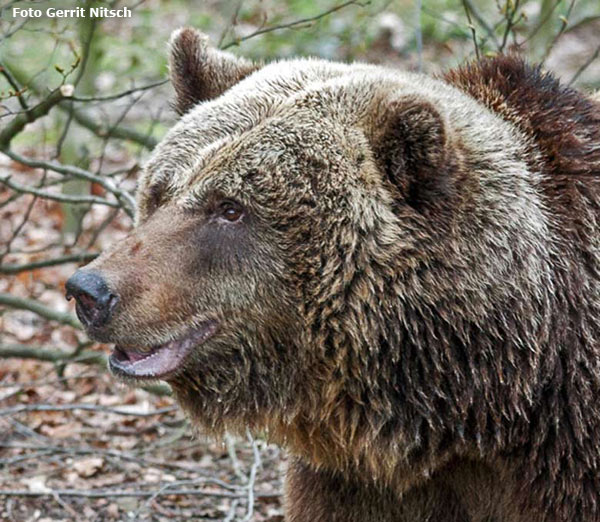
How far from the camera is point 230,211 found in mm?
3914

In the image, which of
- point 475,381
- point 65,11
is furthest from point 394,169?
point 65,11

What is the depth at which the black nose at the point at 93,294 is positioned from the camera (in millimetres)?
3609

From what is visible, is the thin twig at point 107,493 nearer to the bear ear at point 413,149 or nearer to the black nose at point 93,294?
the black nose at point 93,294

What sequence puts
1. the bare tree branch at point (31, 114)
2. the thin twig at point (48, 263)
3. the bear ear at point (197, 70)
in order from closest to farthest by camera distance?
1. the bear ear at point (197, 70)
2. the bare tree branch at point (31, 114)
3. the thin twig at point (48, 263)

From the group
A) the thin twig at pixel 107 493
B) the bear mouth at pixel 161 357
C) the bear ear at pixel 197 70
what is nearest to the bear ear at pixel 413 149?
the bear mouth at pixel 161 357

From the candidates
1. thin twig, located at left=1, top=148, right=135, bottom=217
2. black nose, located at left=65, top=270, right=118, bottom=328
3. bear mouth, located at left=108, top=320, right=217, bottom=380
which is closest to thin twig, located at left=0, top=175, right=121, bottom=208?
thin twig, located at left=1, top=148, right=135, bottom=217

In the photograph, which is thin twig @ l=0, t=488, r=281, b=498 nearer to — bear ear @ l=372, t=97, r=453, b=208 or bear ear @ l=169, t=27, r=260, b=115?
bear ear @ l=169, t=27, r=260, b=115

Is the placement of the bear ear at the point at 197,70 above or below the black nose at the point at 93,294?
above

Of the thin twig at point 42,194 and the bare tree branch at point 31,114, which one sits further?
the thin twig at point 42,194

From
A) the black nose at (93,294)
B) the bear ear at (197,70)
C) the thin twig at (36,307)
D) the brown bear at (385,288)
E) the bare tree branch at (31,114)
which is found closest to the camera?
the black nose at (93,294)

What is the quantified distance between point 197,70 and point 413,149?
4.56 ft

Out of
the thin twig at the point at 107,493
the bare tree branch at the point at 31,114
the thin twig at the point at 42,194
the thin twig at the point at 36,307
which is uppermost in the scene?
the bare tree branch at the point at 31,114

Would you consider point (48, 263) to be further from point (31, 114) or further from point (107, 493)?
point (107, 493)

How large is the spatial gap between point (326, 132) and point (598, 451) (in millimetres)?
1690
